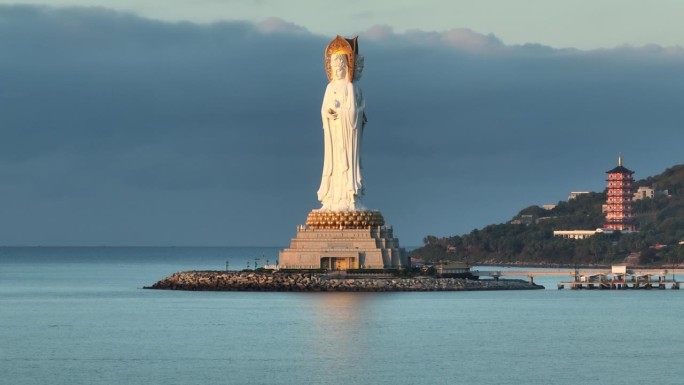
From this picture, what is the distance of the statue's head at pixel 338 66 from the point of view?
296 ft

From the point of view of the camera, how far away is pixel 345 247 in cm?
8888

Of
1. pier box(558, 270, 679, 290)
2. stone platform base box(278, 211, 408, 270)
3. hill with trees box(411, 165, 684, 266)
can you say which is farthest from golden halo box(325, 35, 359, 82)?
hill with trees box(411, 165, 684, 266)

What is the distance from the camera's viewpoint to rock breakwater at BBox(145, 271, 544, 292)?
84.8m

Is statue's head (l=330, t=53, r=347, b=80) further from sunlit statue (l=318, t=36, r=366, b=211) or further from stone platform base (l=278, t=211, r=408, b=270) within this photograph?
stone platform base (l=278, t=211, r=408, b=270)

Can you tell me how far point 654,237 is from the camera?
17638 cm

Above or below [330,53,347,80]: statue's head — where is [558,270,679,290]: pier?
below

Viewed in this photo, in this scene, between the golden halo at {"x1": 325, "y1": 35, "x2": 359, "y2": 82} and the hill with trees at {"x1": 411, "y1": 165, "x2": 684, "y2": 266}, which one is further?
the hill with trees at {"x1": 411, "y1": 165, "x2": 684, "y2": 266}

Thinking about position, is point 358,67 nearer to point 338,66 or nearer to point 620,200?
point 338,66

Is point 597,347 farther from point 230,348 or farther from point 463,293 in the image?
point 463,293

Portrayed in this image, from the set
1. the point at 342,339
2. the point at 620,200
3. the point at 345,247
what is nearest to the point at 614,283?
the point at 345,247

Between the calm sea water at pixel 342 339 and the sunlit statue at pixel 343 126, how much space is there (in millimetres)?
8271

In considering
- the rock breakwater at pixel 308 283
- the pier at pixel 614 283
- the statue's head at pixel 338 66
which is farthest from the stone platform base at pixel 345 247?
the pier at pixel 614 283

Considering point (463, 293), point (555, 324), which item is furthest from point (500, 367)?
point (463, 293)

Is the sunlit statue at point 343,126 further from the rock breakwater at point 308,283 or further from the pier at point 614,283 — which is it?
the pier at point 614,283
